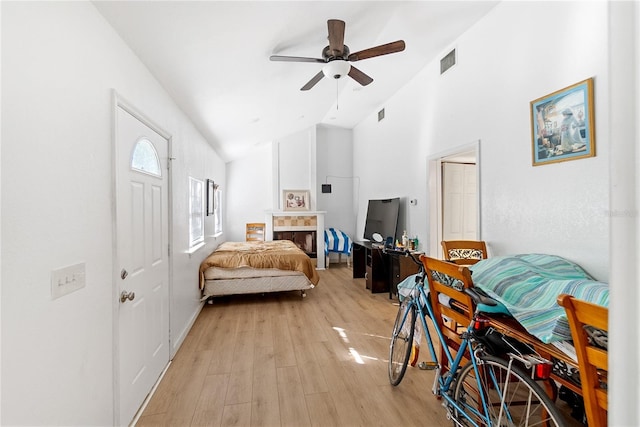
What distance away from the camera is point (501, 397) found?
1.38m

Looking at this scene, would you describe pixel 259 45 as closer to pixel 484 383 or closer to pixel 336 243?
pixel 484 383

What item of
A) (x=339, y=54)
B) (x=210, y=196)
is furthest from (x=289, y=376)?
(x=210, y=196)

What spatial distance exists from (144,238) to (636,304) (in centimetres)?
232

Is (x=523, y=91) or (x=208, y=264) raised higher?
(x=523, y=91)

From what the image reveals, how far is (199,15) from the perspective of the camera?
1.78 metres

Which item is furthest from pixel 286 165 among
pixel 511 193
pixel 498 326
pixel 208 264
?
pixel 498 326

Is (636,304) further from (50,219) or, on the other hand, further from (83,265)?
(83,265)

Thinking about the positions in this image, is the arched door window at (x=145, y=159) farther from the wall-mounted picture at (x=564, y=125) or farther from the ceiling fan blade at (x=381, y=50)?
the wall-mounted picture at (x=564, y=125)

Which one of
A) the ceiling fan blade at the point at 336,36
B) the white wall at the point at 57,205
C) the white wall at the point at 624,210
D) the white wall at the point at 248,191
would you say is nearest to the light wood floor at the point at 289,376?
the white wall at the point at 57,205

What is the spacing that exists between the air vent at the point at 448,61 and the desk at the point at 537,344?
298cm

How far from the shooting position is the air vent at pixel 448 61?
137 inches

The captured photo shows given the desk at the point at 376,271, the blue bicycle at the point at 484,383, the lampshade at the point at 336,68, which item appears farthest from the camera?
the desk at the point at 376,271

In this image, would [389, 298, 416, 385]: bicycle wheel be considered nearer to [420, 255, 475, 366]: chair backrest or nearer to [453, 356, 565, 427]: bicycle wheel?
[420, 255, 475, 366]: chair backrest

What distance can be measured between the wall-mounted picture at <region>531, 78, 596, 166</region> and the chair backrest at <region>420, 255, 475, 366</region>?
1269 millimetres
